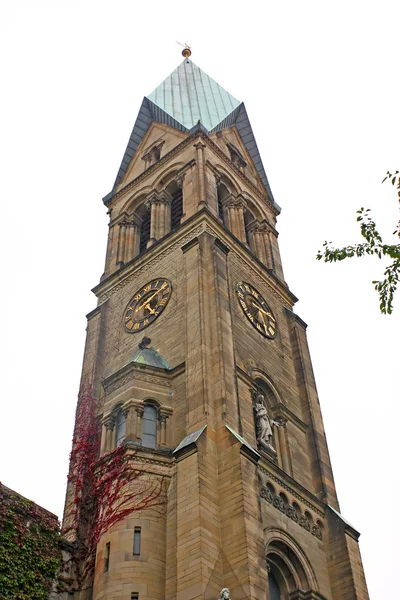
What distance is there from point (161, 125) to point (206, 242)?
1692 cm

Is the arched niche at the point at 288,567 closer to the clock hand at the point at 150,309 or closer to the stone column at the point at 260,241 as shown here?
the clock hand at the point at 150,309

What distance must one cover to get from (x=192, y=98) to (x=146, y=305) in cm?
2176

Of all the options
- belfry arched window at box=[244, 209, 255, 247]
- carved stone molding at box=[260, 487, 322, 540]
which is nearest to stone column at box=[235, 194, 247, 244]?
belfry arched window at box=[244, 209, 255, 247]

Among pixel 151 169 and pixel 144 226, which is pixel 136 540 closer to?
pixel 144 226

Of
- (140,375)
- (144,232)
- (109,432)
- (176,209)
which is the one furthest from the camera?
(144,232)

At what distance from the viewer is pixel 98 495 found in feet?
89.8

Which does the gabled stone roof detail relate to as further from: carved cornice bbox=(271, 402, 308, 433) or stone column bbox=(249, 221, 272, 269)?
carved cornice bbox=(271, 402, 308, 433)

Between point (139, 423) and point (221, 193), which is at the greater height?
point (221, 193)

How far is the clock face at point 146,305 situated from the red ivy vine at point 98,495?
6.94 metres

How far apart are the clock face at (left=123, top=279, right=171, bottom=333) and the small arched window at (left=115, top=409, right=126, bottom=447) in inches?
253

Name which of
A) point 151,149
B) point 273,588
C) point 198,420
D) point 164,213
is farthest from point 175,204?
point 273,588

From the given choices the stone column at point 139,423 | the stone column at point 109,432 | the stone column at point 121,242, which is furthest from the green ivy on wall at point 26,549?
the stone column at point 121,242

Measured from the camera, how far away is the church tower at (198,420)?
24.6 meters

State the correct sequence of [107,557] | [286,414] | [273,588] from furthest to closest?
[286,414] < [273,588] < [107,557]
